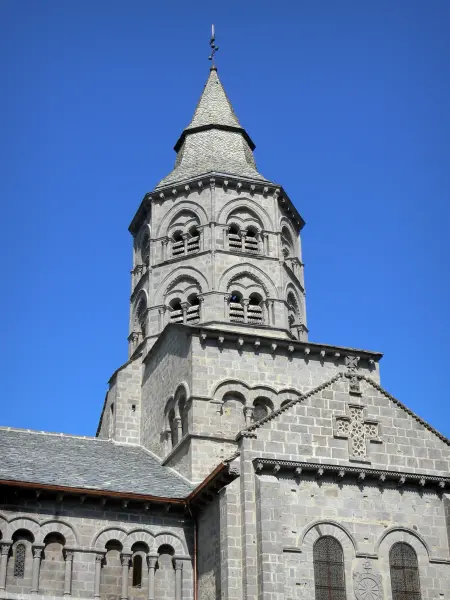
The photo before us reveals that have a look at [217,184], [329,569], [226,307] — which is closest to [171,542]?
[329,569]

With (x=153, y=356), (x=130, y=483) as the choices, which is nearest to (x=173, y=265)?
(x=153, y=356)

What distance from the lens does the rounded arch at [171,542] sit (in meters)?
26.5

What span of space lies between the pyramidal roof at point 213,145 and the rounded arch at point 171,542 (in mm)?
16147

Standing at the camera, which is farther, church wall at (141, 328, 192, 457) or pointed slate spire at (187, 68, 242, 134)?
pointed slate spire at (187, 68, 242, 134)

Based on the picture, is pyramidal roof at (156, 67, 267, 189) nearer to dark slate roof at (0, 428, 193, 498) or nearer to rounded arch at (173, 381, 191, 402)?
rounded arch at (173, 381, 191, 402)

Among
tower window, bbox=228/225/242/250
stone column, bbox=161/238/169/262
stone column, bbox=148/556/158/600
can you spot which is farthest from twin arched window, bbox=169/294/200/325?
stone column, bbox=148/556/158/600

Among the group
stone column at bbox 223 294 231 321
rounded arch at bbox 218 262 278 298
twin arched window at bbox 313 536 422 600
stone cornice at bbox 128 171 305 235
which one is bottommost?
twin arched window at bbox 313 536 422 600

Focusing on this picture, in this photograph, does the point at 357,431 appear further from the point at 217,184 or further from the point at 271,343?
the point at 217,184

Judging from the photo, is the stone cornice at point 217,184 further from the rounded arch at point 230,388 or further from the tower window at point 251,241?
the rounded arch at point 230,388

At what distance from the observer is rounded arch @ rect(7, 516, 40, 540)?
25.2m

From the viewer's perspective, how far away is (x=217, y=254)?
3581 cm

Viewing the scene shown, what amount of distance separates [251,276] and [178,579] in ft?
43.4

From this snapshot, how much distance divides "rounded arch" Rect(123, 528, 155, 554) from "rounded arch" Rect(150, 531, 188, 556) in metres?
0.15

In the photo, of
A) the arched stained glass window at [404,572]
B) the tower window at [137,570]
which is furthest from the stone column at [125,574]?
the arched stained glass window at [404,572]
